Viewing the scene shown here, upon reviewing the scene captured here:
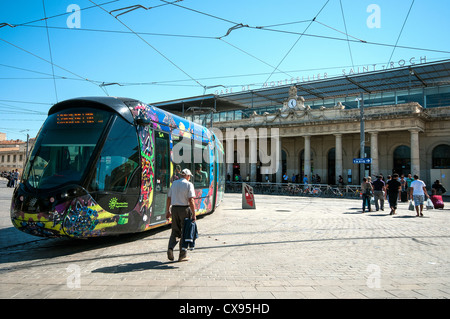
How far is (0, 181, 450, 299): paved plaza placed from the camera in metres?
4.33

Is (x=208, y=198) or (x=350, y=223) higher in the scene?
(x=208, y=198)

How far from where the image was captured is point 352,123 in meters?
31.7

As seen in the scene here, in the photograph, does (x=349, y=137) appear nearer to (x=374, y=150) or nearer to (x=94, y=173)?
(x=374, y=150)

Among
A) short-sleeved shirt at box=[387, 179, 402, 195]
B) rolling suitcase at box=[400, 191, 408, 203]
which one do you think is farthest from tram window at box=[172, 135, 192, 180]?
rolling suitcase at box=[400, 191, 408, 203]

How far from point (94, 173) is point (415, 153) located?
2943 cm

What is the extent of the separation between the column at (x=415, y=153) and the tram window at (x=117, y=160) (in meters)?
28.1

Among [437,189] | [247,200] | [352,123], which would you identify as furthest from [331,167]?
[247,200]

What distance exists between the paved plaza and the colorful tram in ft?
2.18

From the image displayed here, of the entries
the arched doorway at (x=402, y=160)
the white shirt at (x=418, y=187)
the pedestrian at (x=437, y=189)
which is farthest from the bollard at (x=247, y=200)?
the arched doorway at (x=402, y=160)

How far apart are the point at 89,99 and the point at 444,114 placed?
1300 inches

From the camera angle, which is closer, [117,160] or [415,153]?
[117,160]
